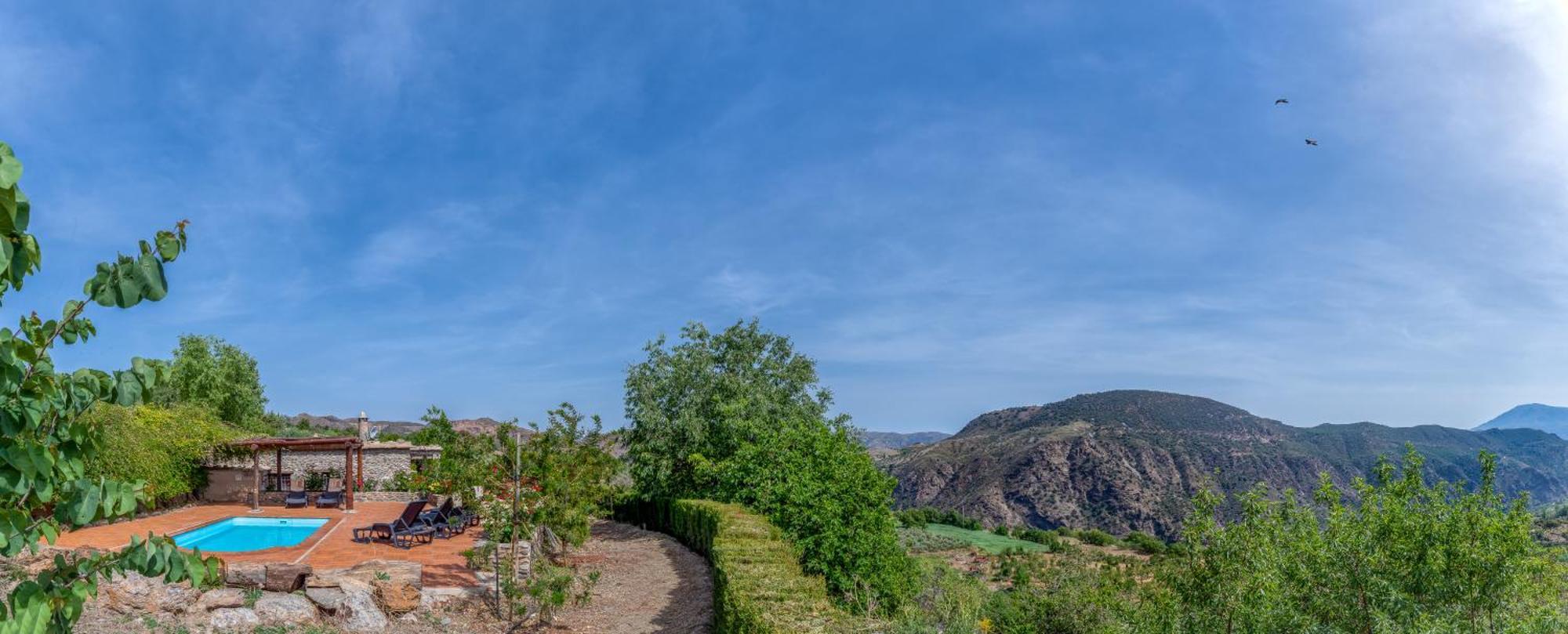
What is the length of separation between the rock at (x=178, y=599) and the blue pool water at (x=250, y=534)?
8.77 m

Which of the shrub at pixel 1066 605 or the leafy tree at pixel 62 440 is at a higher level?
the leafy tree at pixel 62 440

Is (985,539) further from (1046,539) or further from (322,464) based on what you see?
(322,464)

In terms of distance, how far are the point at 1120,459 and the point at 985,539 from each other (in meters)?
30.7

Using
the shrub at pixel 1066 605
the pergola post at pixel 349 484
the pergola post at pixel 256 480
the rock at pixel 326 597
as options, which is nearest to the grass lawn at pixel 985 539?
the shrub at pixel 1066 605

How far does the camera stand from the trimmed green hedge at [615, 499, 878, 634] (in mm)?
7246

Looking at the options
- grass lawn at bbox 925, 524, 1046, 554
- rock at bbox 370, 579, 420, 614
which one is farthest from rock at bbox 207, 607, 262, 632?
grass lawn at bbox 925, 524, 1046, 554

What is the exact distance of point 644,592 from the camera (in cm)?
1384

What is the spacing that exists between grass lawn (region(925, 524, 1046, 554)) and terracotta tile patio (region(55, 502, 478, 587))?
18.0 meters

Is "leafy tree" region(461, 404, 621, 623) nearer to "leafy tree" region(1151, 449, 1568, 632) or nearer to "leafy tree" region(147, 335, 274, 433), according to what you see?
"leafy tree" region(1151, 449, 1568, 632)

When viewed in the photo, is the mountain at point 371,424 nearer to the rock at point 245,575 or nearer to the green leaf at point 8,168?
the rock at point 245,575

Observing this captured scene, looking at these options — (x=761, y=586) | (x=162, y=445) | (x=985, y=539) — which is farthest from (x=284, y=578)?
(x=985, y=539)

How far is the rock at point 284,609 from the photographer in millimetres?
10016

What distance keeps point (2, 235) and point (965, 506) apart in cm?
5939

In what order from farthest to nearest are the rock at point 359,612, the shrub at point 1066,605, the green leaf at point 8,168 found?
1. the shrub at point 1066,605
2. the rock at point 359,612
3. the green leaf at point 8,168
